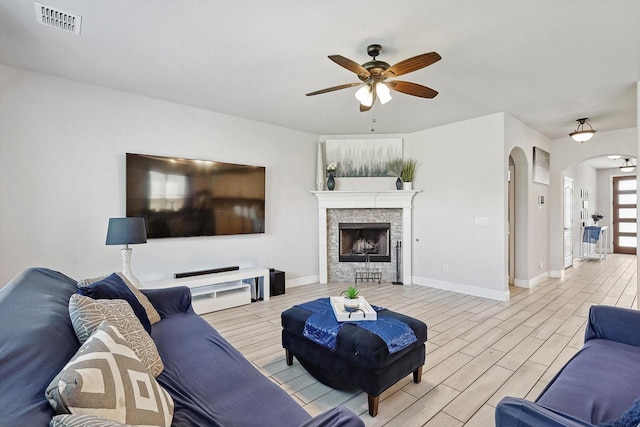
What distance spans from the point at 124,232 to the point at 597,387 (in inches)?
147

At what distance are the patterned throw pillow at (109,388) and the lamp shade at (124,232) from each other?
2107 millimetres

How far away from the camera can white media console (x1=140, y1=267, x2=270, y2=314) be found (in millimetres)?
3842

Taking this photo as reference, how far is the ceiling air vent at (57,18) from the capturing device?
223 centimetres

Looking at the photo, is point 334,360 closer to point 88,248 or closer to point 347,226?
point 88,248

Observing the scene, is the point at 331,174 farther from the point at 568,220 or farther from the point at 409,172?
the point at 568,220

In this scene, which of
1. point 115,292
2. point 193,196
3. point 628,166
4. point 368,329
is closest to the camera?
point 115,292

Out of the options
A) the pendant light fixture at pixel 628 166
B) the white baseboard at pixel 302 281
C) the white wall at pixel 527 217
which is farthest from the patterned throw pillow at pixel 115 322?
the pendant light fixture at pixel 628 166

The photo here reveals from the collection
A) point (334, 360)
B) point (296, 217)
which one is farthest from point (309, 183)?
point (334, 360)

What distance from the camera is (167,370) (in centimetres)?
162

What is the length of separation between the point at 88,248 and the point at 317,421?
3.63 meters

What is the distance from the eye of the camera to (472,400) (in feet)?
7.06

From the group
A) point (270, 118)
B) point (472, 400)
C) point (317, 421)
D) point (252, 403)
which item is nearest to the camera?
point (317, 421)

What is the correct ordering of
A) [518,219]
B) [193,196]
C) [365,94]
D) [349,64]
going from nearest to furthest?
[349,64]
[365,94]
[193,196]
[518,219]

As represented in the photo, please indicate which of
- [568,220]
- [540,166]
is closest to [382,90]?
[540,166]
